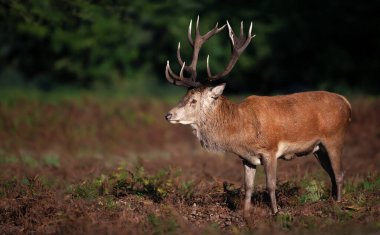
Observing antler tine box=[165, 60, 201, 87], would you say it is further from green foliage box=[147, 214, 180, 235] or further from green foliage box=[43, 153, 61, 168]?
green foliage box=[43, 153, 61, 168]

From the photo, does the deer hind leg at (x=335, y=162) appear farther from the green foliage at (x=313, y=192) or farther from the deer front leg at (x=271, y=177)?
the deer front leg at (x=271, y=177)

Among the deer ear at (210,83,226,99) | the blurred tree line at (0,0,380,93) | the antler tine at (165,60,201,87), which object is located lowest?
the deer ear at (210,83,226,99)

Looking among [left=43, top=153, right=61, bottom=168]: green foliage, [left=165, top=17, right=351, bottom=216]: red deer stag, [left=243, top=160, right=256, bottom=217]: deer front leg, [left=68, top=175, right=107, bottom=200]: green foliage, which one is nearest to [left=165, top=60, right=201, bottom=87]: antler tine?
[left=165, top=17, right=351, bottom=216]: red deer stag

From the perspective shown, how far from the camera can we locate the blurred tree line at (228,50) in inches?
1070

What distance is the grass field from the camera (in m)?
7.97

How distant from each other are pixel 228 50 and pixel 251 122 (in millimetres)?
19758

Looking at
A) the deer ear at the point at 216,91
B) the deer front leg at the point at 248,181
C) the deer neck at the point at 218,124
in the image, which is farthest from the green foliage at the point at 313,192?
the deer ear at the point at 216,91

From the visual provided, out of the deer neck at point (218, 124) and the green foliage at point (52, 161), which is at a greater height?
the deer neck at point (218, 124)

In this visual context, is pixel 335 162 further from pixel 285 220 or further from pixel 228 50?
pixel 228 50

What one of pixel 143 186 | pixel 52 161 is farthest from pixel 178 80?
pixel 52 161

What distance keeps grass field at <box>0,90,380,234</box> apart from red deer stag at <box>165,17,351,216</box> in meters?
0.64

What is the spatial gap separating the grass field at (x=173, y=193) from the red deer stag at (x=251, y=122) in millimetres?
641

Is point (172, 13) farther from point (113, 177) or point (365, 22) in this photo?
point (113, 177)

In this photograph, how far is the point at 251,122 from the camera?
29.9 ft
